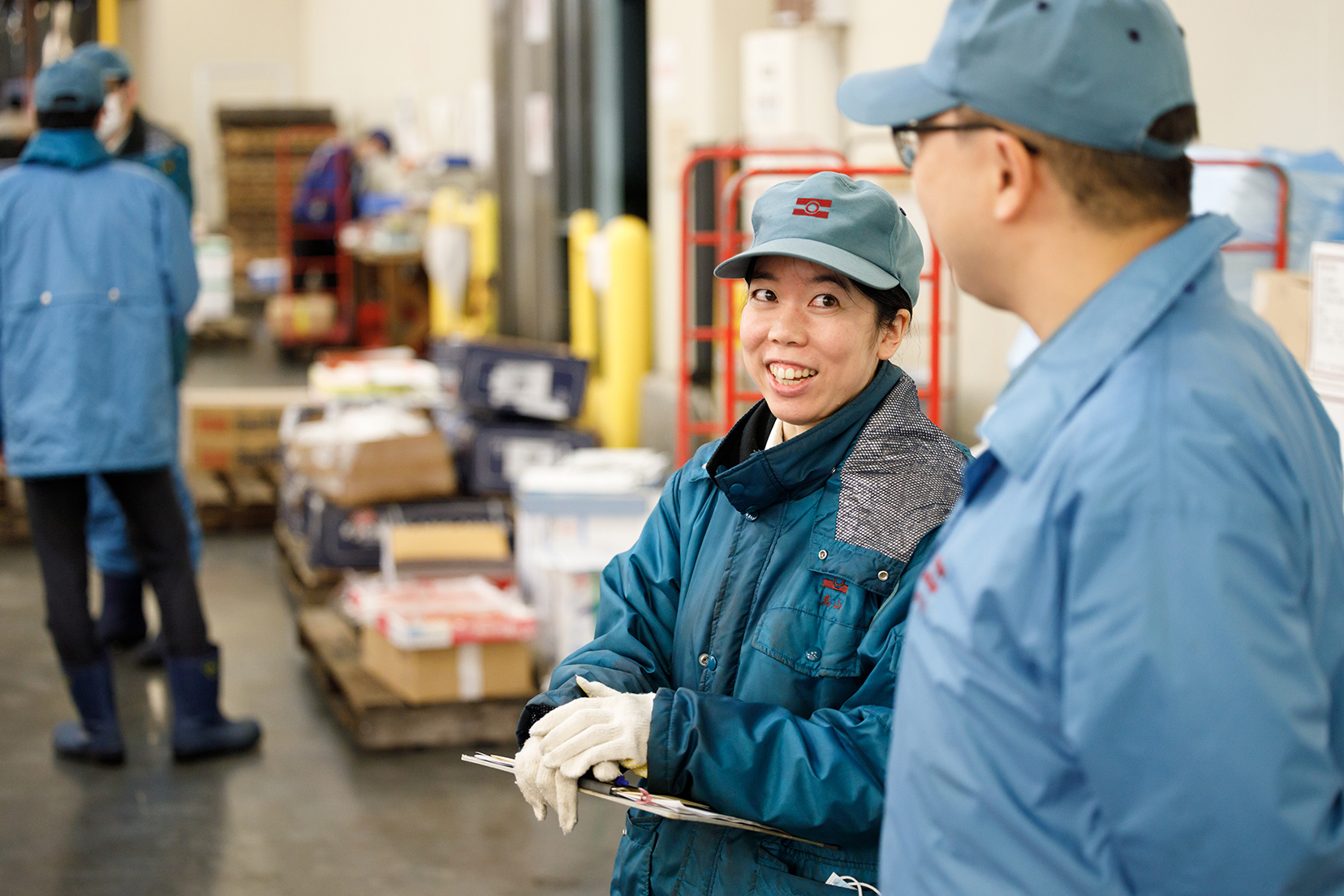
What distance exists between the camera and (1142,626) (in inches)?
37.1

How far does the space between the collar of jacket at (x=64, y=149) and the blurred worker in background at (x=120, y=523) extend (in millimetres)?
984

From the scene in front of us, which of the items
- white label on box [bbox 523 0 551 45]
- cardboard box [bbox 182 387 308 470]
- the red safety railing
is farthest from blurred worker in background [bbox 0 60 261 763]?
white label on box [bbox 523 0 551 45]

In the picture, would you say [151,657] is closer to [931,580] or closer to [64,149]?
[64,149]

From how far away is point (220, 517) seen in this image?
7613mm

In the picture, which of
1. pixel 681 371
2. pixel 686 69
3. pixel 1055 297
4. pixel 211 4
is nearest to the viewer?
pixel 1055 297

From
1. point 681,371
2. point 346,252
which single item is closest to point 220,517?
point 681,371

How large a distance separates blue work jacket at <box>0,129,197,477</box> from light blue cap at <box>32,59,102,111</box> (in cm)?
9

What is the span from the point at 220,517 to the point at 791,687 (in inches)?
260

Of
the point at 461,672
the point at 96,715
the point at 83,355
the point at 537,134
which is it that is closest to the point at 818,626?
the point at 461,672

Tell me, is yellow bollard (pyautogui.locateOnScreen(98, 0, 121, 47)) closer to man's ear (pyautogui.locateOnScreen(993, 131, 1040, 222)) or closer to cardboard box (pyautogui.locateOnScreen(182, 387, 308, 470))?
cardboard box (pyautogui.locateOnScreen(182, 387, 308, 470))

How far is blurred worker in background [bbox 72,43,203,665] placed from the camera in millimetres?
5031

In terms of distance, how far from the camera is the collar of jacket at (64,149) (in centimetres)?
401

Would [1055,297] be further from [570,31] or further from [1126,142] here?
[570,31]

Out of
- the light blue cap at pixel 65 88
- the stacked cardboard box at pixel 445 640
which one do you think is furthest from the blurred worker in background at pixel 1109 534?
the light blue cap at pixel 65 88
